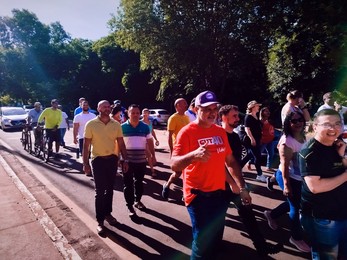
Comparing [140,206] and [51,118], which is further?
[51,118]

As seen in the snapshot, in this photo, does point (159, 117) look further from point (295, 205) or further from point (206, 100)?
point (206, 100)

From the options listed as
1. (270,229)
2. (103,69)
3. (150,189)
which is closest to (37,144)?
(150,189)

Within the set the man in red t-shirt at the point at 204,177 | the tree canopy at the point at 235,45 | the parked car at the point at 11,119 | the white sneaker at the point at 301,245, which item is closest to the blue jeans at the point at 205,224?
the man in red t-shirt at the point at 204,177

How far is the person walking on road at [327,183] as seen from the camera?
235cm

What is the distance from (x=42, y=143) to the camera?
34.5 ft

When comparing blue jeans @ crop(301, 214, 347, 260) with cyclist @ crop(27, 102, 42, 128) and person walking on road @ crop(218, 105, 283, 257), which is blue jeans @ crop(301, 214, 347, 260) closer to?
person walking on road @ crop(218, 105, 283, 257)

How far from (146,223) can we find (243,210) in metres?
1.87

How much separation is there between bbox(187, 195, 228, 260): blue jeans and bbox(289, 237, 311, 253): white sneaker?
1566mm

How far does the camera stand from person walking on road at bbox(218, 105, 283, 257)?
3459 mm

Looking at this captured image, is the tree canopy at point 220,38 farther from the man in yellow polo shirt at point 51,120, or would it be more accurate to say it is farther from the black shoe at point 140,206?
the black shoe at point 140,206

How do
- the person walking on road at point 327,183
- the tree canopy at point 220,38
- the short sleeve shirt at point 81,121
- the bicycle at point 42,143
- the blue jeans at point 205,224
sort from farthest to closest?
the tree canopy at point 220,38
the bicycle at point 42,143
the short sleeve shirt at point 81,121
the blue jeans at point 205,224
the person walking on road at point 327,183

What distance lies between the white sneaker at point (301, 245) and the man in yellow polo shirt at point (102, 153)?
278 centimetres

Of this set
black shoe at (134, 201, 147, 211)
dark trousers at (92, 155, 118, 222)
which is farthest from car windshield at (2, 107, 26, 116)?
dark trousers at (92, 155, 118, 222)

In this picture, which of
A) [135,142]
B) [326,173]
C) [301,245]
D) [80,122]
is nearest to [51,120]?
[80,122]
